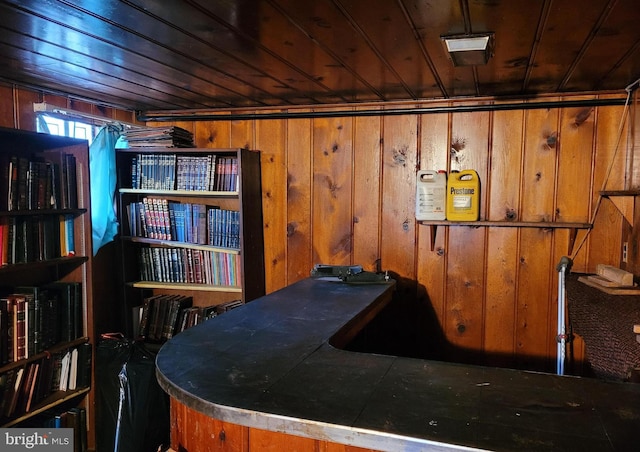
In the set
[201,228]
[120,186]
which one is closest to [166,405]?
[201,228]

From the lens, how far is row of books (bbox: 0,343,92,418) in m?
2.09

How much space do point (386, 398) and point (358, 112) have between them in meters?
1.89

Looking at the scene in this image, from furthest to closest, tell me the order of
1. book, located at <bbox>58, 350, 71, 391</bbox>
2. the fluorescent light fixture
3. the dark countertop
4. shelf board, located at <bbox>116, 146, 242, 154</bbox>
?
shelf board, located at <bbox>116, 146, 242, 154</bbox>, book, located at <bbox>58, 350, 71, 391</bbox>, the fluorescent light fixture, the dark countertop

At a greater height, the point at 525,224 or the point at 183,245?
the point at 525,224

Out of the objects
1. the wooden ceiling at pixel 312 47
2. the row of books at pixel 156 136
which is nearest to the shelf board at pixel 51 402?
the row of books at pixel 156 136

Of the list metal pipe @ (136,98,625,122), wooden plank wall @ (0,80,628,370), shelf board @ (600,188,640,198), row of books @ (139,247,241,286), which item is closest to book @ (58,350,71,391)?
row of books @ (139,247,241,286)

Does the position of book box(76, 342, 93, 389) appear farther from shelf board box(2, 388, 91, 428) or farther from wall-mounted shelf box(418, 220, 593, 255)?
wall-mounted shelf box(418, 220, 593, 255)

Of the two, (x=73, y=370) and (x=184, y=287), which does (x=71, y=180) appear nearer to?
(x=184, y=287)

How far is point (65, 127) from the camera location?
2607mm

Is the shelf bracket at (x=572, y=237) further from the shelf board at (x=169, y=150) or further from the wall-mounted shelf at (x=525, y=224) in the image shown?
the shelf board at (x=169, y=150)

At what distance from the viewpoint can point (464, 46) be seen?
1.57 metres

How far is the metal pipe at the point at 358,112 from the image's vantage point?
91.6 inches

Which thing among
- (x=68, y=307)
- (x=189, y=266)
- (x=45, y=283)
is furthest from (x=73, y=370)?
(x=189, y=266)

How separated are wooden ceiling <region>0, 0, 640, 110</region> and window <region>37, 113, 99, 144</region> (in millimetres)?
171
